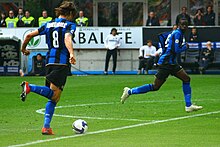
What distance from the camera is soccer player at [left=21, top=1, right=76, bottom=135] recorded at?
12.4m

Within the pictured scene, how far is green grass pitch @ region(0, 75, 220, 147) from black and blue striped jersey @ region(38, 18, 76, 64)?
119cm

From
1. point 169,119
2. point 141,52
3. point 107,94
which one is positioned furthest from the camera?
point 141,52

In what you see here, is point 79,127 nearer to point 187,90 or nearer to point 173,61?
point 173,61

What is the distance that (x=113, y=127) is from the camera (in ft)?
44.2

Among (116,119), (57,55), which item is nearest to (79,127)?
(57,55)

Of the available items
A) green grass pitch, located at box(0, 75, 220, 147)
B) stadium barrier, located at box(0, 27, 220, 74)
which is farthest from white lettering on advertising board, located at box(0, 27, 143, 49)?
green grass pitch, located at box(0, 75, 220, 147)

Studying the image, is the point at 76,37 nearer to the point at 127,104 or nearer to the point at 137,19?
the point at 137,19

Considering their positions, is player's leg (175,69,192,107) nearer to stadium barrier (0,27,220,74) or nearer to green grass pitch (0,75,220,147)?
green grass pitch (0,75,220,147)

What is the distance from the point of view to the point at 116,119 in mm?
14852

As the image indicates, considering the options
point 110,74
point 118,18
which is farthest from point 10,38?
point 118,18

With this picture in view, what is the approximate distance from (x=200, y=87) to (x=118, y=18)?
14.8 metres

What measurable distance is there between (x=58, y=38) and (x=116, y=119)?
9.52 feet

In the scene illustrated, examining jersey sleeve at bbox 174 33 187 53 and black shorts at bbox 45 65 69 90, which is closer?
black shorts at bbox 45 65 69 90

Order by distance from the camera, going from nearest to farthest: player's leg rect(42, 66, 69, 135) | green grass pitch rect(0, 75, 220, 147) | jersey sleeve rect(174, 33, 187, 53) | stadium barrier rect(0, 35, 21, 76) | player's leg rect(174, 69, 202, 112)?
green grass pitch rect(0, 75, 220, 147), player's leg rect(42, 66, 69, 135), jersey sleeve rect(174, 33, 187, 53), player's leg rect(174, 69, 202, 112), stadium barrier rect(0, 35, 21, 76)
